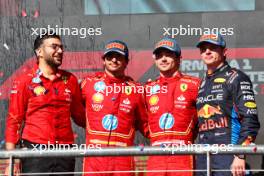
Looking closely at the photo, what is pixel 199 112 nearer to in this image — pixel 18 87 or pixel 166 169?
pixel 166 169

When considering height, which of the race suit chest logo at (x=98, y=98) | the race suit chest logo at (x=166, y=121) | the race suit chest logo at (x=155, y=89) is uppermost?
the race suit chest logo at (x=155, y=89)

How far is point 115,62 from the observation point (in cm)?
334

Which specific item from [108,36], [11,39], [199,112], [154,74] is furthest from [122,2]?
[199,112]

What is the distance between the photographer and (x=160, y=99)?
327 centimetres

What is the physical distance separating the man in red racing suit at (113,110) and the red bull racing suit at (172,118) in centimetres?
10

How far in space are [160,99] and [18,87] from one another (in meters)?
0.74

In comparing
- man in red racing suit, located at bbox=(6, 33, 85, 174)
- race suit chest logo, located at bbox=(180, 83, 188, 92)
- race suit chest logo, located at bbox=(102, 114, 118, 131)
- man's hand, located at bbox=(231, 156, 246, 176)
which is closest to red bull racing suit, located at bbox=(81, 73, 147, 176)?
race suit chest logo, located at bbox=(102, 114, 118, 131)

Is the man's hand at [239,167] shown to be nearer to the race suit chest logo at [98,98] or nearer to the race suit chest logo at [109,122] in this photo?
the race suit chest logo at [109,122]

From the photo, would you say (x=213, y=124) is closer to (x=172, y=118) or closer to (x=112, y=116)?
(x=172, y=118)

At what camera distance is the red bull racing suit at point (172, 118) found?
10.3 ft

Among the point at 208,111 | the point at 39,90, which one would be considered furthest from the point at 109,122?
the point at 208,111

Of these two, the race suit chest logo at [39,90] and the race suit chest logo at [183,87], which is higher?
the race suit chest logo at [183,87]

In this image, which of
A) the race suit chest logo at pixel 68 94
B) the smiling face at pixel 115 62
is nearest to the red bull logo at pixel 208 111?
the smiling face at pixel 115 62

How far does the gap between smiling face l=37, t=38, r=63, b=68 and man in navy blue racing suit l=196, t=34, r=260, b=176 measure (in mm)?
762
